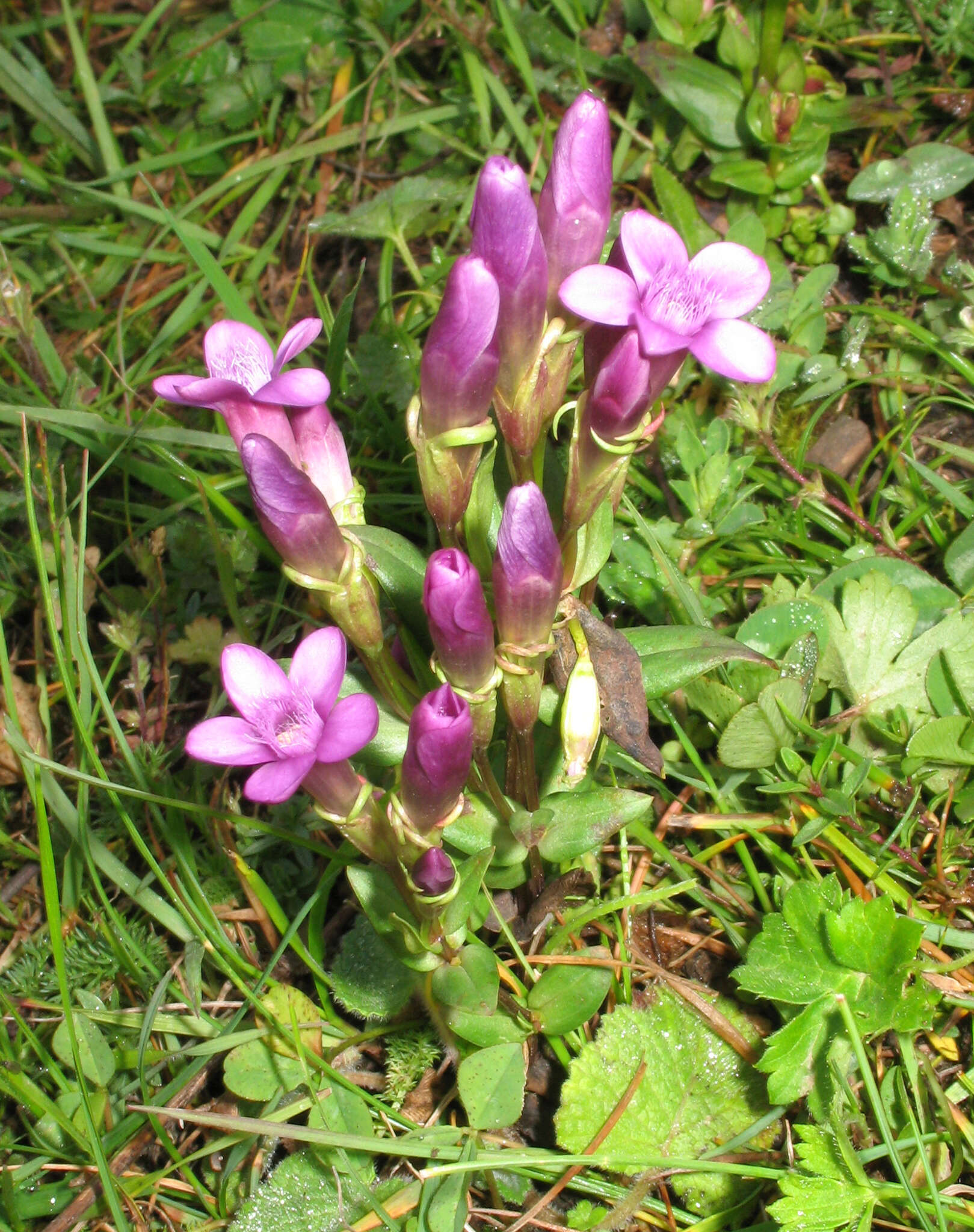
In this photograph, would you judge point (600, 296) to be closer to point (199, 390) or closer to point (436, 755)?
point (199, 390)

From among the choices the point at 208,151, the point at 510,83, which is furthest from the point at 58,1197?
the point at 510,83

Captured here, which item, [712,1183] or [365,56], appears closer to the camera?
[712,1183]

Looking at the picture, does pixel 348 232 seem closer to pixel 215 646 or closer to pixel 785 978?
pixel 215 646

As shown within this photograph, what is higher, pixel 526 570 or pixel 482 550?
pixel 526 570

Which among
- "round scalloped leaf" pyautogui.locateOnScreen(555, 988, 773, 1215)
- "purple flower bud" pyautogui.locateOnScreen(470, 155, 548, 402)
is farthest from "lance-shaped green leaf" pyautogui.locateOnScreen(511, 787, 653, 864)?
"purple flower bud" pyautogui.locateOnScreen(470, 155, 548, 402)

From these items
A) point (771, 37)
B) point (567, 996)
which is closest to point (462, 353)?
point (567, 996)

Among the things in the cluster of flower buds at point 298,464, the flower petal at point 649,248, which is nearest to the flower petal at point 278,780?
the cluster of flower buds at point 298,464

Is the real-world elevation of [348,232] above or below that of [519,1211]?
above

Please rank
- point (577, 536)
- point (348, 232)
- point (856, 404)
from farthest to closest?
point (348, 232) < point (856, 404) < point (577, 536)
